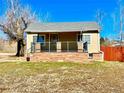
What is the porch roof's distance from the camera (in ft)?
83.8

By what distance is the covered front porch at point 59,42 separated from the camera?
25475mm

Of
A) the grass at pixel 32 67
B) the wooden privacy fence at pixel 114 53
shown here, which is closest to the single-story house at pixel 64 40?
the wooden privacy fence at pixel 114 53

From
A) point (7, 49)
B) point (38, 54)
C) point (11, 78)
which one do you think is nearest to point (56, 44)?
point (38, 54)

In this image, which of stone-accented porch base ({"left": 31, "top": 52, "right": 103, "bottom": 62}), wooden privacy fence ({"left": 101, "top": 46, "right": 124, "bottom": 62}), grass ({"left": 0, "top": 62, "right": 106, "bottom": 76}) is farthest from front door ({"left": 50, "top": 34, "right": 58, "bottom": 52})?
grass ({"left": 0, "top": 62, "right": 106, "bottom": 76})

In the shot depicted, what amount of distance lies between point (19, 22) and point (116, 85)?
25078 mm

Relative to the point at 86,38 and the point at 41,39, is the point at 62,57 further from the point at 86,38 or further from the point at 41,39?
the point at 41,39

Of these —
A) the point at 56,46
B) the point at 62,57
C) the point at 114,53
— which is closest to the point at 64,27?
the point at 56,46

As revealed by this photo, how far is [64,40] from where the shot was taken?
26609 millimetres

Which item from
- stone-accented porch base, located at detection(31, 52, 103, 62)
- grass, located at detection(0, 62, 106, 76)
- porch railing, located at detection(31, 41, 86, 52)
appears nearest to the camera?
grass, located at detection(0, 62, 106, 76)

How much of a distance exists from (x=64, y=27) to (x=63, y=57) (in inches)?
170

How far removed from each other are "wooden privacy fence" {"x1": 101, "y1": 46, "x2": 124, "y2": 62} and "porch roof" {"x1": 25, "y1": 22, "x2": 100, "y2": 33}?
10.2 feet

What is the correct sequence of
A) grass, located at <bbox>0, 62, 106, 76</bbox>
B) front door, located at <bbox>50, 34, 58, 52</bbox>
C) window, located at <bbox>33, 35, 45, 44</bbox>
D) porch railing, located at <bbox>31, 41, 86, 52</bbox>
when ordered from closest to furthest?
grass, located at <bbox>0, 62, 106, 76</bbox> < porch railing, located at <bbox>31, 41, 86, 52</bbox> < front door, located at <bbox>50, 34, 58, 52</bbox> < window, located at <bbox>33, 35, 45, 44</bbox>

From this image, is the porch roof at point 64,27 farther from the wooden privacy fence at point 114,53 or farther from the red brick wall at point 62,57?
the wooden privacy fence at point 114,53

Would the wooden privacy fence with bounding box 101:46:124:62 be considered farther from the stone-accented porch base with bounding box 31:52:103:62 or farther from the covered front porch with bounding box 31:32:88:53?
the covered front porch with bounding box 31:32:88:53
